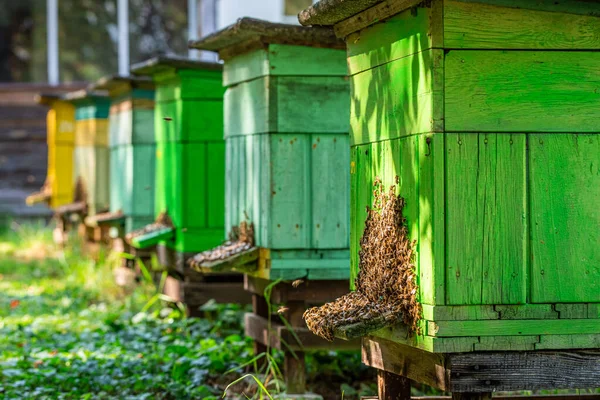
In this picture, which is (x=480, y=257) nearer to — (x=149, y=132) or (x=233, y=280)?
(x=233, y=280)

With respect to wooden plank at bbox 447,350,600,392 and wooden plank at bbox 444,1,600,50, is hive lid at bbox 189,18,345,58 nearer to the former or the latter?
wooden plank at bbox 444,1,600,50

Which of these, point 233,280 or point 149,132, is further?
point 149,132

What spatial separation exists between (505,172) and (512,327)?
23.6 inches

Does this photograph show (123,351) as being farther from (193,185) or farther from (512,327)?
(512,327)

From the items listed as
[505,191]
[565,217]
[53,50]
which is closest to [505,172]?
[505,191]

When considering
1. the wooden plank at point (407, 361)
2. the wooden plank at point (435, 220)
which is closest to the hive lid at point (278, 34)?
the wooden plank at point (407, 361)

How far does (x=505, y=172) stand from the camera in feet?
12.7

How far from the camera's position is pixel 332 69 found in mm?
6098

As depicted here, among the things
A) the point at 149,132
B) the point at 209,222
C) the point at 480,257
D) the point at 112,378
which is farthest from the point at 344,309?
the point at 149,132

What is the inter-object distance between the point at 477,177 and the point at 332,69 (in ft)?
7.86

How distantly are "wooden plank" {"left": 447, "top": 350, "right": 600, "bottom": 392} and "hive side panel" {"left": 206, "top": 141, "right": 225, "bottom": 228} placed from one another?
4312 millimetres

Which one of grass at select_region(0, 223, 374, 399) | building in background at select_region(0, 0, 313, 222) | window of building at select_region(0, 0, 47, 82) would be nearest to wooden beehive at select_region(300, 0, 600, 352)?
grass at select_region(0, 223, 374, 399)

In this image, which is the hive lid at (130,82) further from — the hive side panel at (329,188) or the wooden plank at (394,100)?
the wooden plank at (394,100)

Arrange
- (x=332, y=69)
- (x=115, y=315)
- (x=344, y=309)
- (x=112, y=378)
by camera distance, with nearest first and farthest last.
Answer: (x=344, y=309) → (x=332, y=69) → (x=112, y=378) → (x=115, y=315)
